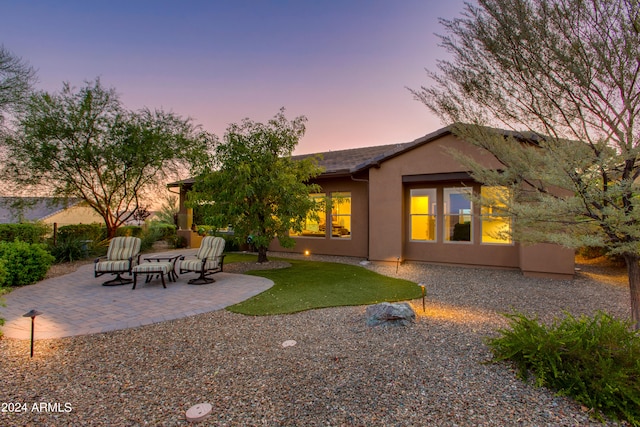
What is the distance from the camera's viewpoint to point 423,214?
35.0 feet

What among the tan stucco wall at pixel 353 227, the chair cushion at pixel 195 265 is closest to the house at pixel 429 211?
the tan stucco wall at pixel 353 227

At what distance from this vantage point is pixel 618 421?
7.66 feet

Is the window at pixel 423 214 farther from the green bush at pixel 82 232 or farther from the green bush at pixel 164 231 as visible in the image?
the green bush at pixel 164 231

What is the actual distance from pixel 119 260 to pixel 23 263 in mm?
2035

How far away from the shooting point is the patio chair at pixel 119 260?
748 centimetres

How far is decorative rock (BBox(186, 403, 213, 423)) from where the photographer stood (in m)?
2.38

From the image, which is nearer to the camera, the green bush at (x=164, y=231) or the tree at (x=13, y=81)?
the tree at (x=13, y=81)

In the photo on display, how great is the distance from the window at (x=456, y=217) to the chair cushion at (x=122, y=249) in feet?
30.5

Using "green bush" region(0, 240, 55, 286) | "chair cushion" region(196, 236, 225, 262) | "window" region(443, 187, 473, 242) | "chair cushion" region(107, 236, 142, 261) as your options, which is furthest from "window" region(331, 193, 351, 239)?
"green bush" region(0, 240, 55, 286)

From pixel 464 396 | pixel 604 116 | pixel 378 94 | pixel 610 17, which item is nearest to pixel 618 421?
pixel 464 396

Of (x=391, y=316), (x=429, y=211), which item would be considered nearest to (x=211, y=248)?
(x=391, y=316)

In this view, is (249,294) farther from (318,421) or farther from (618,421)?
(618,421)

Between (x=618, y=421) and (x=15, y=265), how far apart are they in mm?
10521

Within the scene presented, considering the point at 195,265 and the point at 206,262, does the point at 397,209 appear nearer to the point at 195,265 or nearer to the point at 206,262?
the point at 206,262
